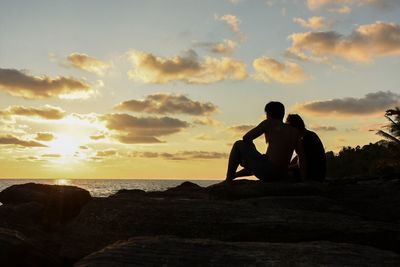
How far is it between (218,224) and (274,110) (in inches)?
167

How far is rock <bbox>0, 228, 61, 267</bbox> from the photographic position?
25.8 feet

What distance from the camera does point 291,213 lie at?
8258 mm

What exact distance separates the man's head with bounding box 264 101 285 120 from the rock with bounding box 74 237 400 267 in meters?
5.36

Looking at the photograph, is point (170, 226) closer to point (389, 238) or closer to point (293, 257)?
point (293, 257)

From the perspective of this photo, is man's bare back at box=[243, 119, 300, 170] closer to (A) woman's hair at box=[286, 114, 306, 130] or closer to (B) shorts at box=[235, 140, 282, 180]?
(B) shorts at box=[235, 140, 282, 180]

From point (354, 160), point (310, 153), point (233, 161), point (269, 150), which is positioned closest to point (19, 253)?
point (233, 161)

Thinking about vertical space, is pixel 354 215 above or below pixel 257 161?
below

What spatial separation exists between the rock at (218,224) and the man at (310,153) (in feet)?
12.8

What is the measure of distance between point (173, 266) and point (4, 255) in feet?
11.3

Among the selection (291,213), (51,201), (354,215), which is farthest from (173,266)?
(51,201)

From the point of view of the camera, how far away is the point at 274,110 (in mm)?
11375

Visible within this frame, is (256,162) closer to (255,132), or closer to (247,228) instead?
(255,132)

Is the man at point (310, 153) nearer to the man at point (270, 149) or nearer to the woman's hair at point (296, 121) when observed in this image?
the woman's hair at point (296, 121)

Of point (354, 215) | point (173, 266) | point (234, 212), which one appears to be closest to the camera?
point (173, 266)
